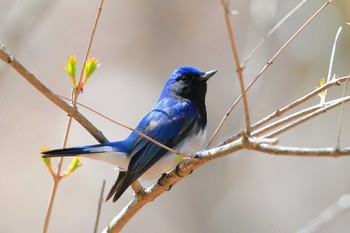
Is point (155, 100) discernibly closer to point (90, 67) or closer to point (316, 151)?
point (90, 67)

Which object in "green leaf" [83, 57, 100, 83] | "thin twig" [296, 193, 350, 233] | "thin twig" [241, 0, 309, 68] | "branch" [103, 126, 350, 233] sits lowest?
"thin twig" [296, 193, 350, 233]

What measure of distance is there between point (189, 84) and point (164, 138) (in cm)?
70

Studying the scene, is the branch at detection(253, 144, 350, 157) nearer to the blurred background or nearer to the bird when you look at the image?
the bird

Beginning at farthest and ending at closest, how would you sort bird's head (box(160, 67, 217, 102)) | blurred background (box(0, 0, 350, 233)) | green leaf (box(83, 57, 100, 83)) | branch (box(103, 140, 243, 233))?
blurred background (box(0, 0, 350, 233)) < bird's head (box(160, 67, 217, 102)) < branch (box(103, 140, 243, 233)) < green leaf (box(83, 57, 100, 83))

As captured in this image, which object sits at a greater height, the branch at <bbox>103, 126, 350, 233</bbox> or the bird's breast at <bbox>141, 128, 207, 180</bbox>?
the bird's breast at <bbox>141, 128, 207, 180</bbox>

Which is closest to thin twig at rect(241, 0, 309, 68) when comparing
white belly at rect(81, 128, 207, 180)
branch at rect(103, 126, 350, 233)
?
branch at rect(103, 126, 350, 233)

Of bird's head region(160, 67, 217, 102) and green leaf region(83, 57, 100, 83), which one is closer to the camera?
green leaf region(83, 57, 100, 83)

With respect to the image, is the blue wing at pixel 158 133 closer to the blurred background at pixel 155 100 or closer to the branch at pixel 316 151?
the branch at pixel 316 151

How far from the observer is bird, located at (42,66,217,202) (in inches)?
141

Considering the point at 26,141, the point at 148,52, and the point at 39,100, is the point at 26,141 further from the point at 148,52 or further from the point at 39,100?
the point at 148,52

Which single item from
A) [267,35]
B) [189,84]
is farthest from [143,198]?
[189,84]

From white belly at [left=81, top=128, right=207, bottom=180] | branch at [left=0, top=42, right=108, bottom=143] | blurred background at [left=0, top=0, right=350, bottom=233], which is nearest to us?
branch at [left=0, top=42, right=108, bottom=143]

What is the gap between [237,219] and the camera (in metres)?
6.58

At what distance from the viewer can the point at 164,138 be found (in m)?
3.98
